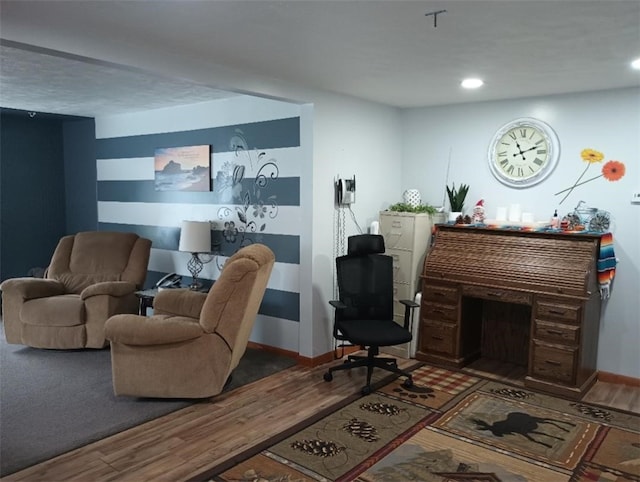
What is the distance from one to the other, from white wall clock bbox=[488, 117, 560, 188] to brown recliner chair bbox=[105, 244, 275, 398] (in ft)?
8.34

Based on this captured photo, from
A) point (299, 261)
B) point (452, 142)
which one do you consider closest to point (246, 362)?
point (299, 261)

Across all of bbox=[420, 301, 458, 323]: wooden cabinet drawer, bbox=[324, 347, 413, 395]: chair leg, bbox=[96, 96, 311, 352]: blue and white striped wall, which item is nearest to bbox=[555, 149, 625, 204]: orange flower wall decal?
bbox=[420, 301, 458, 323]: wooden cabinet drawer

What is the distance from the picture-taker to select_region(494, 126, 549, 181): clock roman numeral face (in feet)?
15.1

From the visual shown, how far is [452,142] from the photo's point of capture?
5.16m

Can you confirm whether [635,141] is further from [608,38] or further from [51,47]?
[51,47]

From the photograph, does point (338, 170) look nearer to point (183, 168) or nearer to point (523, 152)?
point (523, 152)

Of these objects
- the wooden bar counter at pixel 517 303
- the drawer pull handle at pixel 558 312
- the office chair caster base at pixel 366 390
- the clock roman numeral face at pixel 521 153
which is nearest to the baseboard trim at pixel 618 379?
the wooden bar counter at pixel 517 303

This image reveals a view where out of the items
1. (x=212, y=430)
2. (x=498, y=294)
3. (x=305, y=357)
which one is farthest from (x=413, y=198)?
(x=212, y=430)

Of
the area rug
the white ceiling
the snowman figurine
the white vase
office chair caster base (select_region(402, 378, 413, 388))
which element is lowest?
the area rug

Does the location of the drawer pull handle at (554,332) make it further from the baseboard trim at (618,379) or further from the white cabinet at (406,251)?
the white cabinet at (406,251)

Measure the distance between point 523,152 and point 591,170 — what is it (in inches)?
23.5

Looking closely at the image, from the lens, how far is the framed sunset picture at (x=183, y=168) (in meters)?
5.36

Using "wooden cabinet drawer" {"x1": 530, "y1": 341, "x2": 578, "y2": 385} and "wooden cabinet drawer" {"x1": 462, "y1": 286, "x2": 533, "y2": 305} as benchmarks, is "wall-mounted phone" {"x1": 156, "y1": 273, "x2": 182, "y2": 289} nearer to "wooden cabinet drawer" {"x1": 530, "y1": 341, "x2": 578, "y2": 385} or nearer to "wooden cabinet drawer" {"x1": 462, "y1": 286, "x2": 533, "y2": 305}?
"wooden cabinet drawer" {"x1": 462, "y1": 286, "x2": 533, "y2": 305}

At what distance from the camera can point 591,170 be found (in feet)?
14.3
